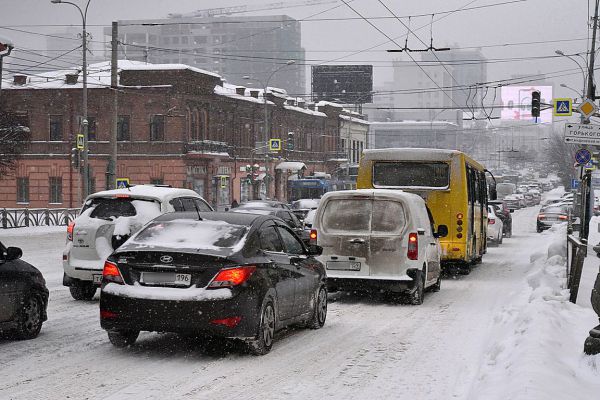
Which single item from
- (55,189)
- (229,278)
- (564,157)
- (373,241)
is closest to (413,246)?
(373,241)

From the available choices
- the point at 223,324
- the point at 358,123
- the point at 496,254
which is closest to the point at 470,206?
the point at 496,254

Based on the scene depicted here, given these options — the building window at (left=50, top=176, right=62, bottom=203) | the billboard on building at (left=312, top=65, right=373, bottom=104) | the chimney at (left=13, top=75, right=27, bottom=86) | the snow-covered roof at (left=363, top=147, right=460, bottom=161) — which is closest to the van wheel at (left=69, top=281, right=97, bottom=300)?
the snow-covered roof at (left=363, top=147, right=460, bottom=161)

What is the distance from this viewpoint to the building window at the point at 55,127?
6056 cm

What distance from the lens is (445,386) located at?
7.88m

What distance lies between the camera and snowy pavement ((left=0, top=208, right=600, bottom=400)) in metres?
7.36

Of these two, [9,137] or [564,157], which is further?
[564,157]

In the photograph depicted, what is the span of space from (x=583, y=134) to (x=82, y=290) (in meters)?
9.69

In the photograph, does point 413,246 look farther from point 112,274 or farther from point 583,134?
point 112,274

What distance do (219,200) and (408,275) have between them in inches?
2000

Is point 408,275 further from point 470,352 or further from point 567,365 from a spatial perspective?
point 567,365

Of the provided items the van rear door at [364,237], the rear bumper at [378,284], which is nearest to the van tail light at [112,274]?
the rear bumper at [378,284]

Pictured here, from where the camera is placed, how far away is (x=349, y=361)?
9.08 meters

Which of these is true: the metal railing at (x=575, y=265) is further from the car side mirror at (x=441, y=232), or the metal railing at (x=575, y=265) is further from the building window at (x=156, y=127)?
the building window at (x=156, y=127)

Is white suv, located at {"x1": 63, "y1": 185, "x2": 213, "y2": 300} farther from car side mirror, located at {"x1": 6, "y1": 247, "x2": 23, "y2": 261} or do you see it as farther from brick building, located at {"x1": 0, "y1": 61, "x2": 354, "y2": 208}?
brick building, located at {"x1": 0, "y1": 61, "x2": 354, "y2": 208}
